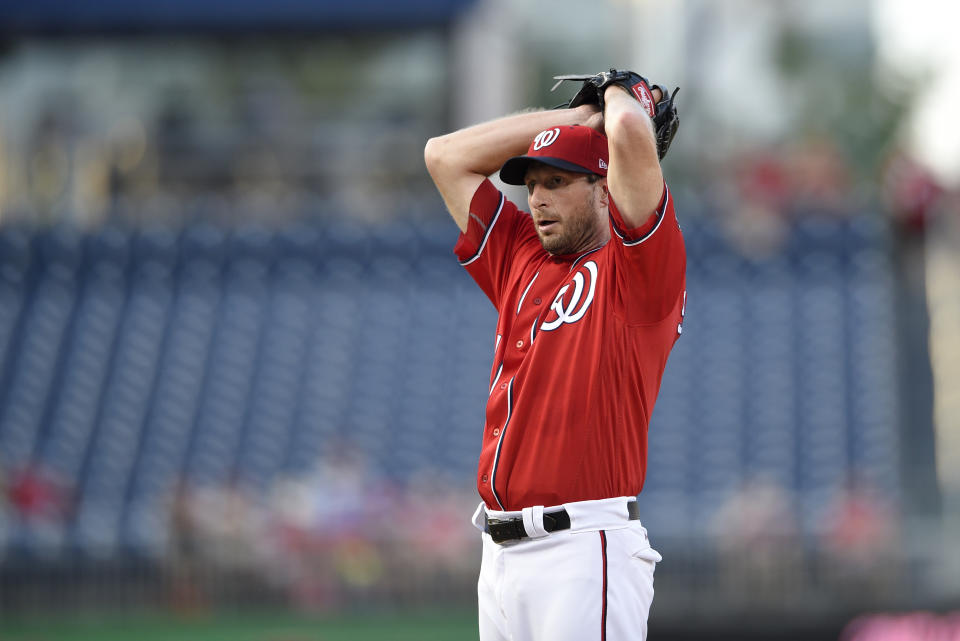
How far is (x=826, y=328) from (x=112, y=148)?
10.2m

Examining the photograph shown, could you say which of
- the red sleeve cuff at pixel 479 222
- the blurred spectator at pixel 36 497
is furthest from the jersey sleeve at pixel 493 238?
the blurred spectator at pixel 36 497

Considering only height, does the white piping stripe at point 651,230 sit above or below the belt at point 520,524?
above

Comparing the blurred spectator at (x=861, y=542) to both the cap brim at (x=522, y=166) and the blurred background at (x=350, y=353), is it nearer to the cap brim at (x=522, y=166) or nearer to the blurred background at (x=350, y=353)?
the blurred background at (x=350, y=353)

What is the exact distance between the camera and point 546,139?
11.9ft

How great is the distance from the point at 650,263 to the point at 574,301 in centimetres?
33

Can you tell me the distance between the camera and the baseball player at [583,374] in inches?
132

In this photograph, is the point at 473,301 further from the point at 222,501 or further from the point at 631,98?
the point at 631,98

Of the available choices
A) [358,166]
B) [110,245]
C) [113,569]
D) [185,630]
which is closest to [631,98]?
[185,630]

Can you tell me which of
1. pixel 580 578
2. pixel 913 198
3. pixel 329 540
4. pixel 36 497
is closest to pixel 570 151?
pixel 580 578

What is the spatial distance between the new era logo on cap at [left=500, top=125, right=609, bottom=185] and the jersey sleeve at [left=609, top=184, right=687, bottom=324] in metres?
0.24

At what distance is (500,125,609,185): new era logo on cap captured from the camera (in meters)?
3.55

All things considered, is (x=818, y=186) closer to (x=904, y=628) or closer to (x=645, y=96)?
(x=904, y=628)

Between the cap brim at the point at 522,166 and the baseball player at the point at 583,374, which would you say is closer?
the baseball player at the point at 583,374

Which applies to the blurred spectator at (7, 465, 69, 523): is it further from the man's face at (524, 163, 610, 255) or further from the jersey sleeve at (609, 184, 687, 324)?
the jersey sleeve at (609, 184, 687, 324)
